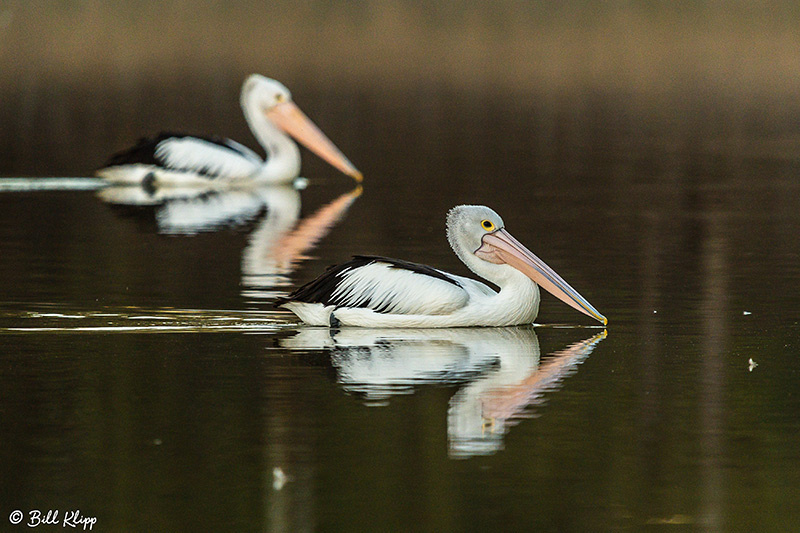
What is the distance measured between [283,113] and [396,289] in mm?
10641

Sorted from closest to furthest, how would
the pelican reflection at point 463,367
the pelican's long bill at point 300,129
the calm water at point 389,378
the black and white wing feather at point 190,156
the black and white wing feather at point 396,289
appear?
the calm water at point 389,378
the pelican reflection at point 463,367
the black and white wing feather at point 396,289
the black and white wing feather at point 190,156
the pelican's long bill at point 300,129

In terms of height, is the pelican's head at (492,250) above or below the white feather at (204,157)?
below

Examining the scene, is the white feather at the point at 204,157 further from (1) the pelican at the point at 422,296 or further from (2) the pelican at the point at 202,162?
(1) the pelican at the point at 422,296

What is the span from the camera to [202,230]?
1396 cm

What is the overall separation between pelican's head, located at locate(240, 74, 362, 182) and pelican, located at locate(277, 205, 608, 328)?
9960mm

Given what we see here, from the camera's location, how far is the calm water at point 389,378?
18.5 ft

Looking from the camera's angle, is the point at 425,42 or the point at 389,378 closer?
the point at 389,378

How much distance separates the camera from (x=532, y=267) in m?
9.16

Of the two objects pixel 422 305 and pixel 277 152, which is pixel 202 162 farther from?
pixel 422 305

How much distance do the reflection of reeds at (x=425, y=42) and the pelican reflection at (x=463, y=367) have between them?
90.5 ft

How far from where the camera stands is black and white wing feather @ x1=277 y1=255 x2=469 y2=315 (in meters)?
8.82
